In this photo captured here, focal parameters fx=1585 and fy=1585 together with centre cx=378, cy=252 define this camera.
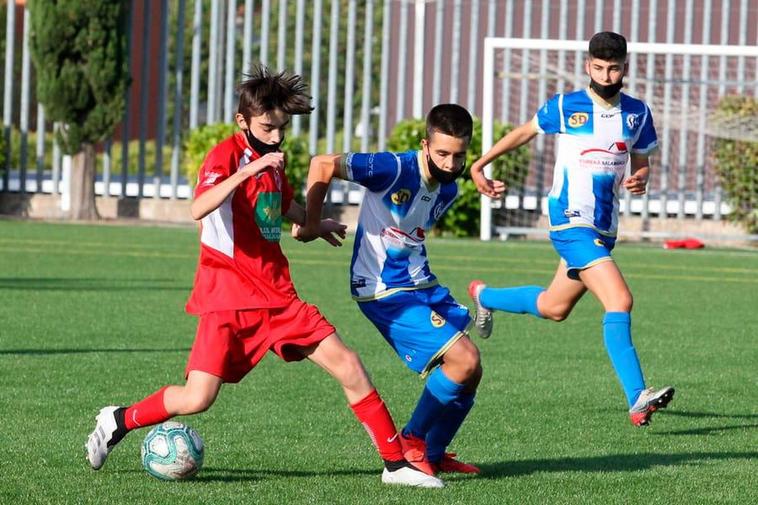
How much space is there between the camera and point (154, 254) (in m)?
18.1

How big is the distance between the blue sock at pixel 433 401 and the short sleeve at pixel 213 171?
117 cm

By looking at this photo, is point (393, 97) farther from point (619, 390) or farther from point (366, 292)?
point (366, 292)

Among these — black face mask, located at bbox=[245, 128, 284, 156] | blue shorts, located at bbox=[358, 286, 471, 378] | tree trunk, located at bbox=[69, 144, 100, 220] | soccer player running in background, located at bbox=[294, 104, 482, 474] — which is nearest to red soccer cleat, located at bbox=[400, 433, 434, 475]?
soccer player running in background, located at bbox=[294, 104, 482, 474]

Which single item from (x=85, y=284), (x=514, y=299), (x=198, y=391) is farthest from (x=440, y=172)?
(x=85, y=284)

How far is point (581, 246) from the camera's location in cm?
770

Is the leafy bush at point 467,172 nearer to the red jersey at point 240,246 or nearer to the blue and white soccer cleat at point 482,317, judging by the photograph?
the blue and white soccer cleat at point 482,317

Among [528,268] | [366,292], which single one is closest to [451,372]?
[366,292]

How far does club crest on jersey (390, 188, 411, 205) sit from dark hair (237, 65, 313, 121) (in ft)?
1.69

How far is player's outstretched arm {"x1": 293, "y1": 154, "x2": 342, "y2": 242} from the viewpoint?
245 inches

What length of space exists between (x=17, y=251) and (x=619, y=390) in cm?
1085

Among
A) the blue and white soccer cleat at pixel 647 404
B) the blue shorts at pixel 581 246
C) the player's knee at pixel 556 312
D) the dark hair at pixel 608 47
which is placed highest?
the dark hair at pixel 608 47

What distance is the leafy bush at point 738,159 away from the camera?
74.0ft

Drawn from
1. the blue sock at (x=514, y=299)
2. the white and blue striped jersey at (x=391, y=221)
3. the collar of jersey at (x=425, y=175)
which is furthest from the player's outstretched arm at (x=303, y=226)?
the blue sock at (x=514, y=299)

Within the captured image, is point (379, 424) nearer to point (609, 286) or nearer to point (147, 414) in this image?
point (147, 414)
